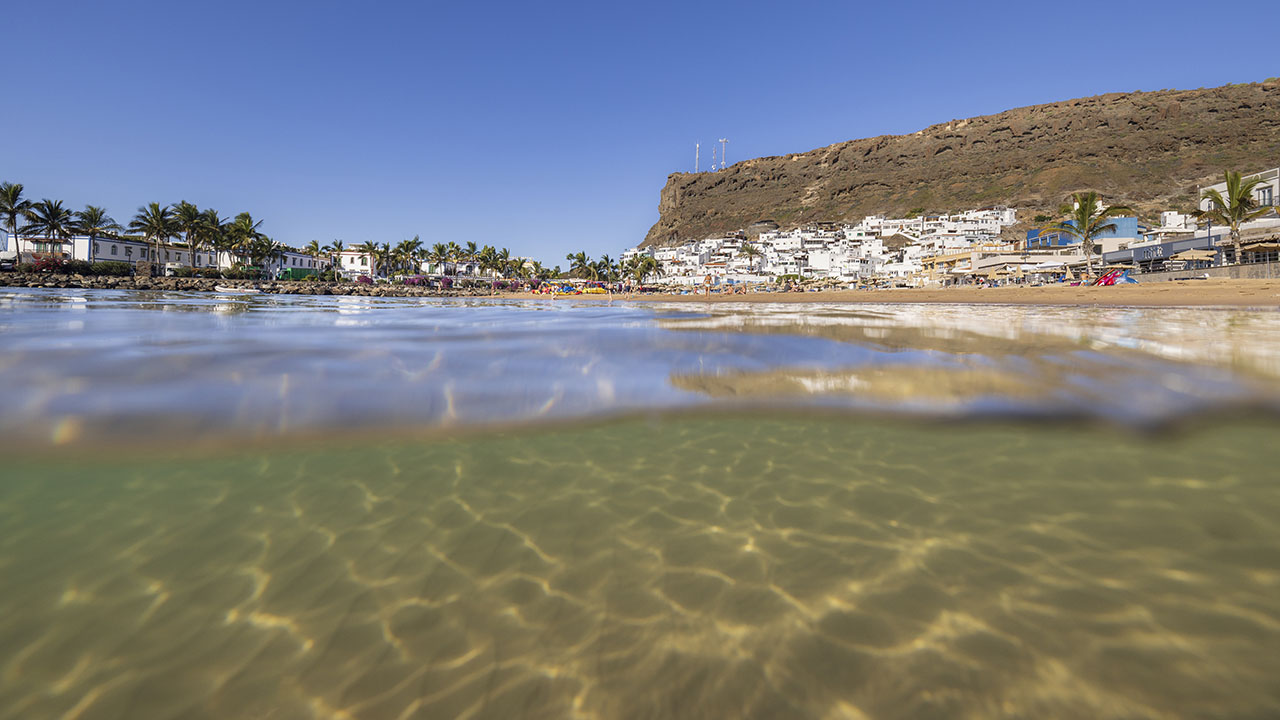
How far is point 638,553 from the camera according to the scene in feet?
7.91

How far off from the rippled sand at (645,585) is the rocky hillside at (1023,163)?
124m

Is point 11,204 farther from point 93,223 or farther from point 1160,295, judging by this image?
point 1160,295

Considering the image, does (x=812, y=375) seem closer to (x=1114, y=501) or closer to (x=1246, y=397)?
(x=1114, y=501)

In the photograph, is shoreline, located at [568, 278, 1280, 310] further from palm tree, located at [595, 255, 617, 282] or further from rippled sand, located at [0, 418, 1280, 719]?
palm tree, located at [595, 255, 617, 282]

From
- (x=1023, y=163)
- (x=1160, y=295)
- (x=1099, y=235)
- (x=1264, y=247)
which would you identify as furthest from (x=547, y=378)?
(x=1023, y=163)

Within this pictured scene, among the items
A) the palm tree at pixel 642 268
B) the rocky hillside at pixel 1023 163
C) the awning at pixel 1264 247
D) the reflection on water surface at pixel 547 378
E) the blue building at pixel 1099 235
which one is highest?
the rocky hillside at pixel 1023 163

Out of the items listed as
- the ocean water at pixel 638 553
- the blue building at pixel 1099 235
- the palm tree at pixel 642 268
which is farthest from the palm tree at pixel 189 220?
the blue building at pixel 1099 235

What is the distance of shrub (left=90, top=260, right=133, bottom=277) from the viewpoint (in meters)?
58.0

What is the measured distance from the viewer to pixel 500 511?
2775 mm

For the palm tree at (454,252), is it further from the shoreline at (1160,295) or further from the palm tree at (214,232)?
the shoreline at (1160,295)

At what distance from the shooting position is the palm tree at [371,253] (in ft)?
335

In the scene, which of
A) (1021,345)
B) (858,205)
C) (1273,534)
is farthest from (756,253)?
(1273,534)

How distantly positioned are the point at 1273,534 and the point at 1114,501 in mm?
565

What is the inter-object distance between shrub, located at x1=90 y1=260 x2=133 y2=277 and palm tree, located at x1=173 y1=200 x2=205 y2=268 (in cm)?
857
